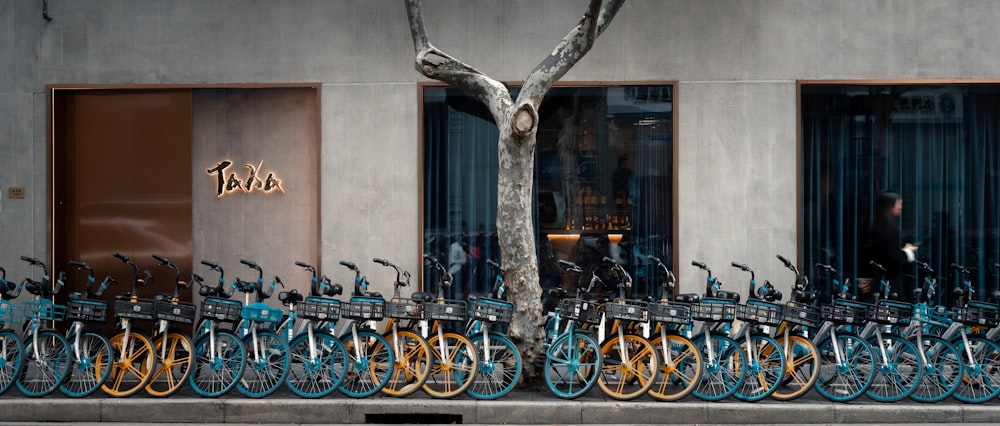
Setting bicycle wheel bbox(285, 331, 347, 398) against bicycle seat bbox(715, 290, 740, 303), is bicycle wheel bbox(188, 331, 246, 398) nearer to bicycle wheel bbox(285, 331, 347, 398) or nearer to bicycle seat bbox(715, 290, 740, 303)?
bicycle wheel bbox(285, 331, 347, 398)

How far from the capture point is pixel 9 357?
873cm

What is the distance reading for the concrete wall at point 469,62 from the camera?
35.1 ft

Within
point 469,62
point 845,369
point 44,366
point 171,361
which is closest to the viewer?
point 845,369

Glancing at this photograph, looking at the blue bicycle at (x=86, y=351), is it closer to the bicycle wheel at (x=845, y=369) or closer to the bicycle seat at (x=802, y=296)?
the bicycle seat at (x=802, y=296)

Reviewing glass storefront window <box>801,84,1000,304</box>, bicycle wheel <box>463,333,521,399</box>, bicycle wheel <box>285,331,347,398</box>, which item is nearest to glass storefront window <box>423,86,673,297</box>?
glass storefront window <box>801,84,1000,304</box>

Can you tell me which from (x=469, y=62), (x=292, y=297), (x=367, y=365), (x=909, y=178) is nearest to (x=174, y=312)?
(x=292, y=297)

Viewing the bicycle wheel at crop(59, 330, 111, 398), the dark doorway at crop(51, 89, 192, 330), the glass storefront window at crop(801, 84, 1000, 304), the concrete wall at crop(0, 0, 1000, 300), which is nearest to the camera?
the bicycle wheel at crop(59, 330, 111, 398)

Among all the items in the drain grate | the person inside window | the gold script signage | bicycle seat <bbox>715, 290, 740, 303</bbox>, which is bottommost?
the drain grate

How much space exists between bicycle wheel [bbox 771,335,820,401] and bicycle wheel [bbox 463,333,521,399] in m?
2.36

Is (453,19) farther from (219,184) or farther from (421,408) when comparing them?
(421,408)

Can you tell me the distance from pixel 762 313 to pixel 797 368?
0.59 meters

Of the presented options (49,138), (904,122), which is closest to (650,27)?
(904,122)

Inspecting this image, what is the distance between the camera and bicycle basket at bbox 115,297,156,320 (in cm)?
858

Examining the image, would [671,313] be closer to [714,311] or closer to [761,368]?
[714,311]
